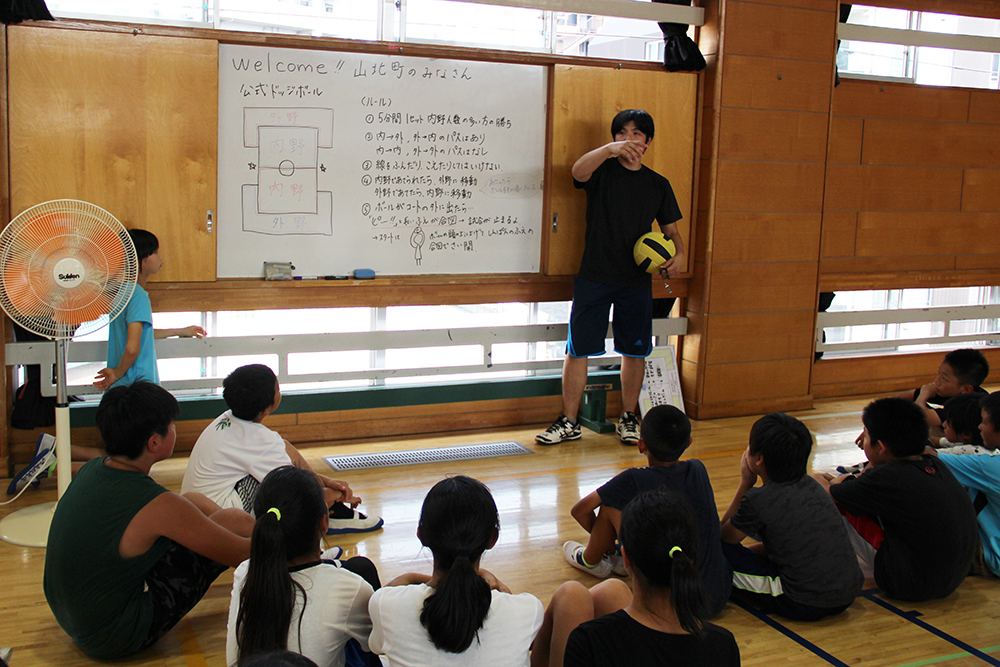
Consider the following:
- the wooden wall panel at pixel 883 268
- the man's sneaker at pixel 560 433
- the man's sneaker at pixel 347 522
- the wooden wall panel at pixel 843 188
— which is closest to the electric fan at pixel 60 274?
the man's sneaker at pixel 347 522

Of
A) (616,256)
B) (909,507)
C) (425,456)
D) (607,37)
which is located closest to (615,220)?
(616,256)

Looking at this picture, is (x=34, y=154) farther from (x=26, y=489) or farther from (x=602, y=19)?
(x=602, y=19)

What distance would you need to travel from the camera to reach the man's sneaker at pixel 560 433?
4.75 metres

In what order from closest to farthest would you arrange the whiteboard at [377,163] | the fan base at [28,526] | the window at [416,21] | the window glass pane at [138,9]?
the fan base at [28,526], the window glass pane at [138,9], the window at [416,21], the whiteboard at [377,163]

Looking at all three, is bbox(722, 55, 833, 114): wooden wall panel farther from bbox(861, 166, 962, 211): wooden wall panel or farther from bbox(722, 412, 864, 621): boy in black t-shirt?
bbox(722, 412, 864, 621): boy in black t-shirt

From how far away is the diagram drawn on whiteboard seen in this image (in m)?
4.21

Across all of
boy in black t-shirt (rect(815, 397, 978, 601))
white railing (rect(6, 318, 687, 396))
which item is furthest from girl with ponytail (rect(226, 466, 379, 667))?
white railing (rect(6, 318, 687, 396))

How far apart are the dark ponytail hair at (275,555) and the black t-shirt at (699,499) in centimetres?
110

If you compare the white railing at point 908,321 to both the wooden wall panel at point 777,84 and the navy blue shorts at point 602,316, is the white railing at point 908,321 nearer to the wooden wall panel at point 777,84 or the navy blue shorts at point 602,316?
the wooden wall panel at point 777,84

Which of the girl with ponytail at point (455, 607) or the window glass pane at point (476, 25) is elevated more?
the window glass pane at point (476, 25)

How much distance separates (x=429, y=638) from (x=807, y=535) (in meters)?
1.48

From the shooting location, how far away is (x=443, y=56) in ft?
14.8

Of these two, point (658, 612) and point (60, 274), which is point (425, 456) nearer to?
point (60, 274)

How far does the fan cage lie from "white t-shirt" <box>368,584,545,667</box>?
2.02 metres
